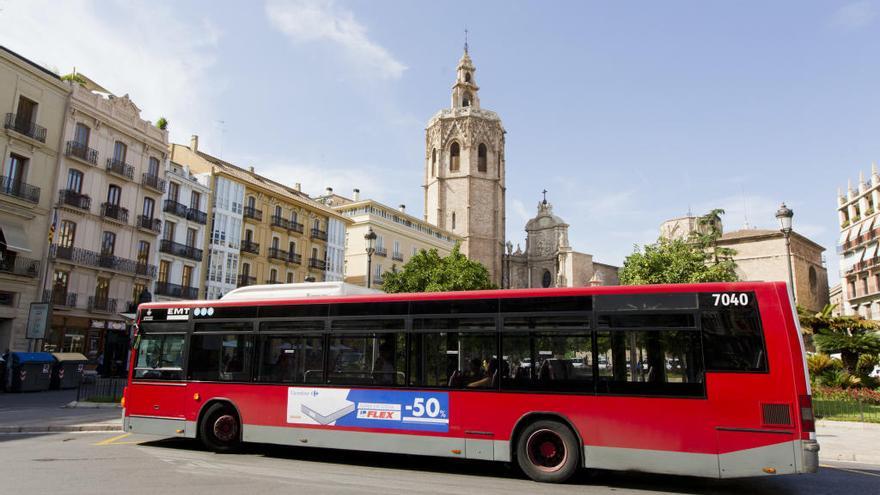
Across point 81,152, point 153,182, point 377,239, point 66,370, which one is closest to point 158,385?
point 66,370

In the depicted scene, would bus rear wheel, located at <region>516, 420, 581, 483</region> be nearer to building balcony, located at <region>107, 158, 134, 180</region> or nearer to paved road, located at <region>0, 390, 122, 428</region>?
paved road, located at <region>0, 390, 122, 428</region>

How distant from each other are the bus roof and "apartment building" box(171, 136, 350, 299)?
29604mm

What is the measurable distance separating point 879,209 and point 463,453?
182 ft

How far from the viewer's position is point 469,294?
8523mm

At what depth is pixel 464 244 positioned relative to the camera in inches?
2842

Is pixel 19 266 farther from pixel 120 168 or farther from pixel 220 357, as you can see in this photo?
pixel 220 357

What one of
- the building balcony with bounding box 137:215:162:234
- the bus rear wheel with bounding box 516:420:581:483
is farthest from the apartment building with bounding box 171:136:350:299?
the bus rear wheel with bounding box 516:420:581:483

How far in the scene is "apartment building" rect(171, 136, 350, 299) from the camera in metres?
38.8

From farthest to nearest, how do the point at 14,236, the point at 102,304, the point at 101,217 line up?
1. the point at 101,217
2. the point at 102,304
3. the point at 14,236

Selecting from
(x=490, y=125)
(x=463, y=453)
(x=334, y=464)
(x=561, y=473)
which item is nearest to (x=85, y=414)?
(x=334, y=464)

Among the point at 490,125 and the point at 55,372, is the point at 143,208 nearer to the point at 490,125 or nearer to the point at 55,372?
the point at 55,372

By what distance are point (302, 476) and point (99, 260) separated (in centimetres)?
2856

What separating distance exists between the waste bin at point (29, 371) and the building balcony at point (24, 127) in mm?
11375

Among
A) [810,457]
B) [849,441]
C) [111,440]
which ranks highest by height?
[810,457]
